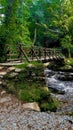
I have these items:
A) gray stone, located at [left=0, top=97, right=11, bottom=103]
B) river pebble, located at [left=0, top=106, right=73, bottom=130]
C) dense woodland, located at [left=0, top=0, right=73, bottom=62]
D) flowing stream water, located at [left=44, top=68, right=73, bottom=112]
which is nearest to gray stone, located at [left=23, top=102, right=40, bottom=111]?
river pebble, located at [left=0, top=106, right=73, bottom=130]

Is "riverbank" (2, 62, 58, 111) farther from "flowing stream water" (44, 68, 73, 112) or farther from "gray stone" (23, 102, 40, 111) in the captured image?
"flowing stream water" (44, 68, 73, 112)

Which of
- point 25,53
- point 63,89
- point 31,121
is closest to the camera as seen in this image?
point 31,121

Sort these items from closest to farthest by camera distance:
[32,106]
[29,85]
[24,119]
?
[24,119], [32,106], [29,85]

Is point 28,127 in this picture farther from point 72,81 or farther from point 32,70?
point 72,81

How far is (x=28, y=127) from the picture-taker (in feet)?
22.5

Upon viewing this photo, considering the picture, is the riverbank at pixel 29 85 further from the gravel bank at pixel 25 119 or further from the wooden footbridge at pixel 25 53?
the wooden footbridge at pixel 25 53

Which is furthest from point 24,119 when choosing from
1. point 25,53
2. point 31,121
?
point 25,53

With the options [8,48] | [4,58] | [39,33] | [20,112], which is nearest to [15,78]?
[20,112]

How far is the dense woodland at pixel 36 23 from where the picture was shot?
56.0 feet

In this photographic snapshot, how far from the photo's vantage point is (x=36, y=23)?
112 ft

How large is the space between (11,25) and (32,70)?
7.55 m

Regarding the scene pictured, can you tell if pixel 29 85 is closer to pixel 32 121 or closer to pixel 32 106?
pixel 32 106

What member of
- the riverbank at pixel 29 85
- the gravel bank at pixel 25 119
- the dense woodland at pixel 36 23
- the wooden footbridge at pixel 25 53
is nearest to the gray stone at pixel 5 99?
→ the gravel bank at pixel 25 119

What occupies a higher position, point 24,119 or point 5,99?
point 5,99
